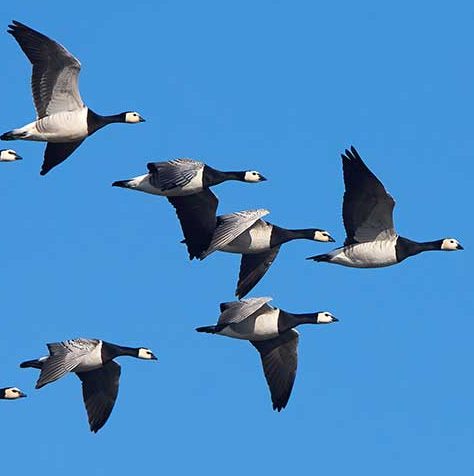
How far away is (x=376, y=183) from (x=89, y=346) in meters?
5.08

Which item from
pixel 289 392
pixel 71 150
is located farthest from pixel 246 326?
pixel 71 150

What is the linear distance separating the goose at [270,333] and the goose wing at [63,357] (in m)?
1.92

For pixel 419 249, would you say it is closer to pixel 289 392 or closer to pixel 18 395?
pixel 289 392

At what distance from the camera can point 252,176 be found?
35.9m

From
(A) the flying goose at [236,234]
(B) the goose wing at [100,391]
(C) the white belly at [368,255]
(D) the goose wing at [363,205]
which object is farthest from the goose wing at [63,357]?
(D) the goose wing at [363,205]

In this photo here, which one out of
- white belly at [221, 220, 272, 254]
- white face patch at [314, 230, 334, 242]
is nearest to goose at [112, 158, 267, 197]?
white belly at [221, 220, 272, 254]

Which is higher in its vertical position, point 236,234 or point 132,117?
point 132,117

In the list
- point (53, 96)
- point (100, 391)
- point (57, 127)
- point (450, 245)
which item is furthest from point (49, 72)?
point (450, 245)

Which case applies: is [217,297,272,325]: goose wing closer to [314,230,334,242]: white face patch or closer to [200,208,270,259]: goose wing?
[200,208,270,259]: goose wing

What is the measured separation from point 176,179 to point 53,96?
2.26m

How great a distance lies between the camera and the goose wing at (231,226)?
3359cm

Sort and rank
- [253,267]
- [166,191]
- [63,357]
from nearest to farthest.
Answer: [63,357] → [166,191] → [253,267]

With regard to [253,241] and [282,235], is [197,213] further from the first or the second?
[282,235]

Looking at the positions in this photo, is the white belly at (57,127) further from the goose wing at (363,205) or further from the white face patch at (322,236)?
the white face patch at (322,236)
